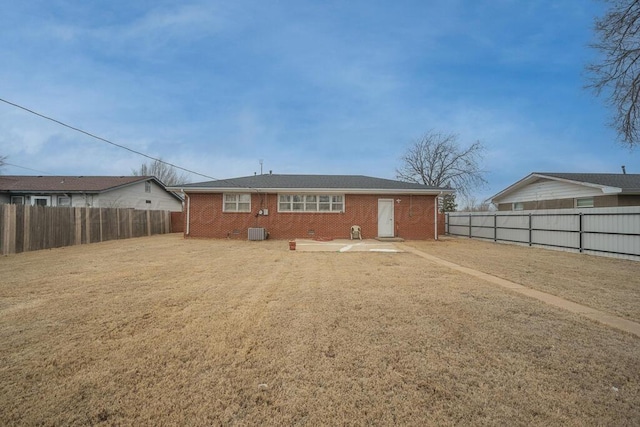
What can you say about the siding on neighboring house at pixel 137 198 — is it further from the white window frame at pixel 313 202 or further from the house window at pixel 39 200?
the white window frame at pixel 313 202

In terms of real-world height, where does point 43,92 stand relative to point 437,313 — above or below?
above

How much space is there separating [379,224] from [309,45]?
36.8 ft

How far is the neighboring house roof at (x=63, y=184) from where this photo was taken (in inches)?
852

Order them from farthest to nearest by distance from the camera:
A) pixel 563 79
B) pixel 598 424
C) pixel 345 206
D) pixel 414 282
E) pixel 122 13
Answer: pixel 563 79, pixel 345 206, pixel 122 13, pixel 414 282, pixel 598 424

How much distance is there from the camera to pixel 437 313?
13.5 feet

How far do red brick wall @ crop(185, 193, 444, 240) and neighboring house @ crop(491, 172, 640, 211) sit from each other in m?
7.69

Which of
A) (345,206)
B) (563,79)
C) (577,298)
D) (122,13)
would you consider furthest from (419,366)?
(563,79)

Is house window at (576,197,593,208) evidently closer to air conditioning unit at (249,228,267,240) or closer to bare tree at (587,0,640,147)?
bare tree at (587,0,640,147)

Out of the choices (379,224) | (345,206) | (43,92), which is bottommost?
(379,224)

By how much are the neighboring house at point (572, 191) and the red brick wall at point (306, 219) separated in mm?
7685

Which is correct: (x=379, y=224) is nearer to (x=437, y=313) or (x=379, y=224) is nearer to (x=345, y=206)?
(x=345, y=206)

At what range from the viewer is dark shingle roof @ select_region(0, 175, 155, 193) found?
21688 mm

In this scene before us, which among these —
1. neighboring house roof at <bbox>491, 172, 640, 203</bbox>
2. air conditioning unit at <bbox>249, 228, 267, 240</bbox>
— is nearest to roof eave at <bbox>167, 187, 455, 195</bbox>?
air conditioning unit at <bbox>249, 228, 267, 240</bbox>

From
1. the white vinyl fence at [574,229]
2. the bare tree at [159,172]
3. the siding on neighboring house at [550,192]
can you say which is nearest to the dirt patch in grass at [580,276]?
the white vinyl fence at [574,229]
